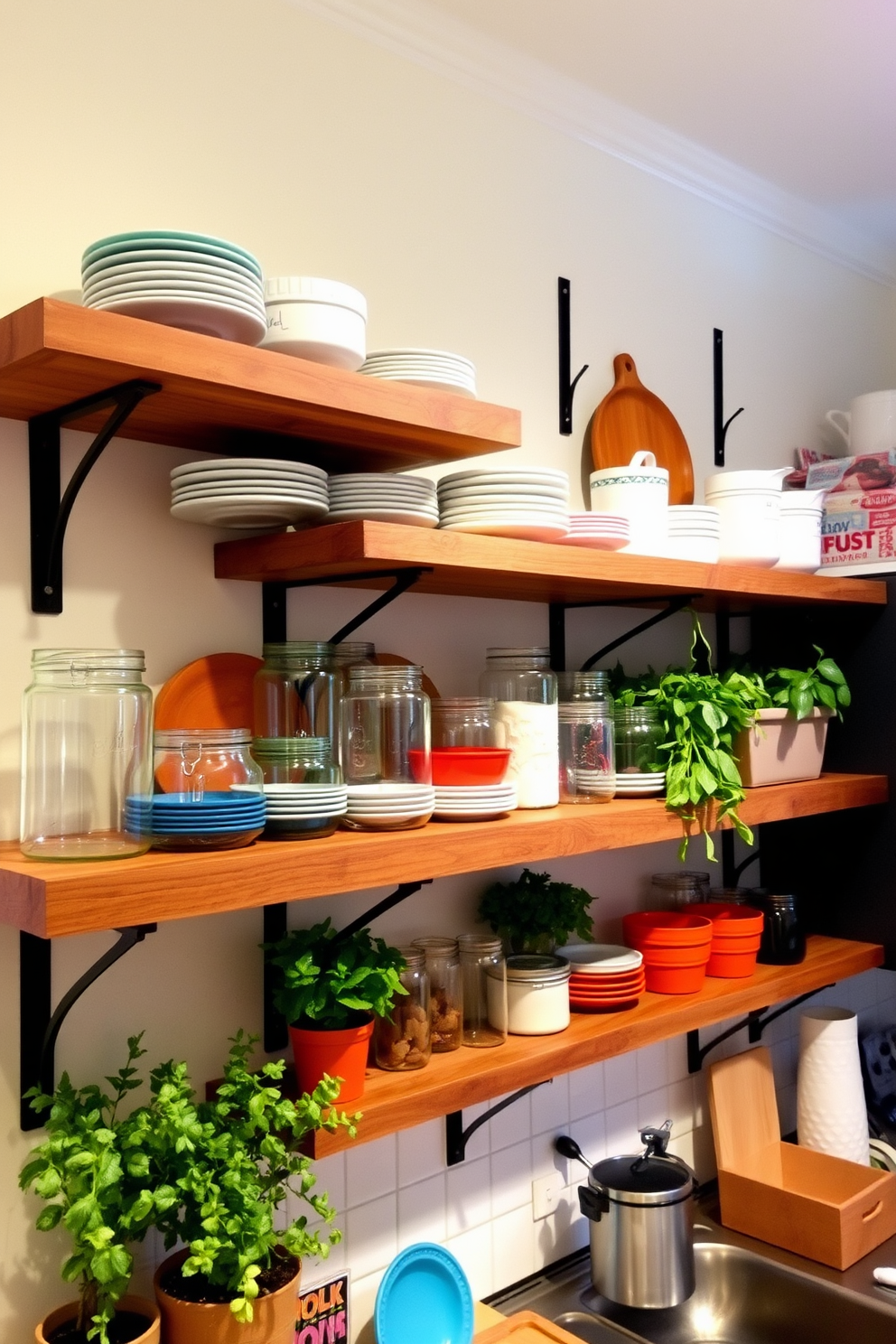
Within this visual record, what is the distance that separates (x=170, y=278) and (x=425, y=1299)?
4.67ft

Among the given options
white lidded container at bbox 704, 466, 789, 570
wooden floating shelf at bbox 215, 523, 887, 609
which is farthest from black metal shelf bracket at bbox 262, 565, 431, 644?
white lidded container at bbox 704, 466, 789, 570

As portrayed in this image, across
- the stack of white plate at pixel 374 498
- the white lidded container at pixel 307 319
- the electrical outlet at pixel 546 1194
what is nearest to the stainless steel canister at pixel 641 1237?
the electrical outlet at pixel 546 1194

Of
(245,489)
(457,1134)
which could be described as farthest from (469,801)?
(457,1134)

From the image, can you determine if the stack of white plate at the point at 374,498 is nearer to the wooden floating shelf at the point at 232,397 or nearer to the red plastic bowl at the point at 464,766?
the wooden floating shelf at the point at 232,397

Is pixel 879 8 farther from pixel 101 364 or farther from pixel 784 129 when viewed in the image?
pixel 101 364

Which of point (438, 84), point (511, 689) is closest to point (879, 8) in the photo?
point (438, 84)

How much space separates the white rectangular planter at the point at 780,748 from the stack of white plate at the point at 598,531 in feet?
1.63

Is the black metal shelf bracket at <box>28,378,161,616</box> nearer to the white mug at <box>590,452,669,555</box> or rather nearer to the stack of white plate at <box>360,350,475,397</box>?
the stack of white plate at <box>360,350,475,397</box>

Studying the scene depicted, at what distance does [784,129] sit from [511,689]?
Result: 131 centimetres

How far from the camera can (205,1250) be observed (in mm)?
1184

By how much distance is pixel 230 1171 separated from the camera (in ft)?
4.07

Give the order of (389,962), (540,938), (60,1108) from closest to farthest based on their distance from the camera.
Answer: (60,1108) → (389,962) → (540,938)

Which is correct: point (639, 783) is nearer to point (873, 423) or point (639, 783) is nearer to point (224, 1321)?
point (224, 1321)

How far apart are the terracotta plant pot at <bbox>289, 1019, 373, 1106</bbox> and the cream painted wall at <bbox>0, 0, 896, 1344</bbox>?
0.47 ft
